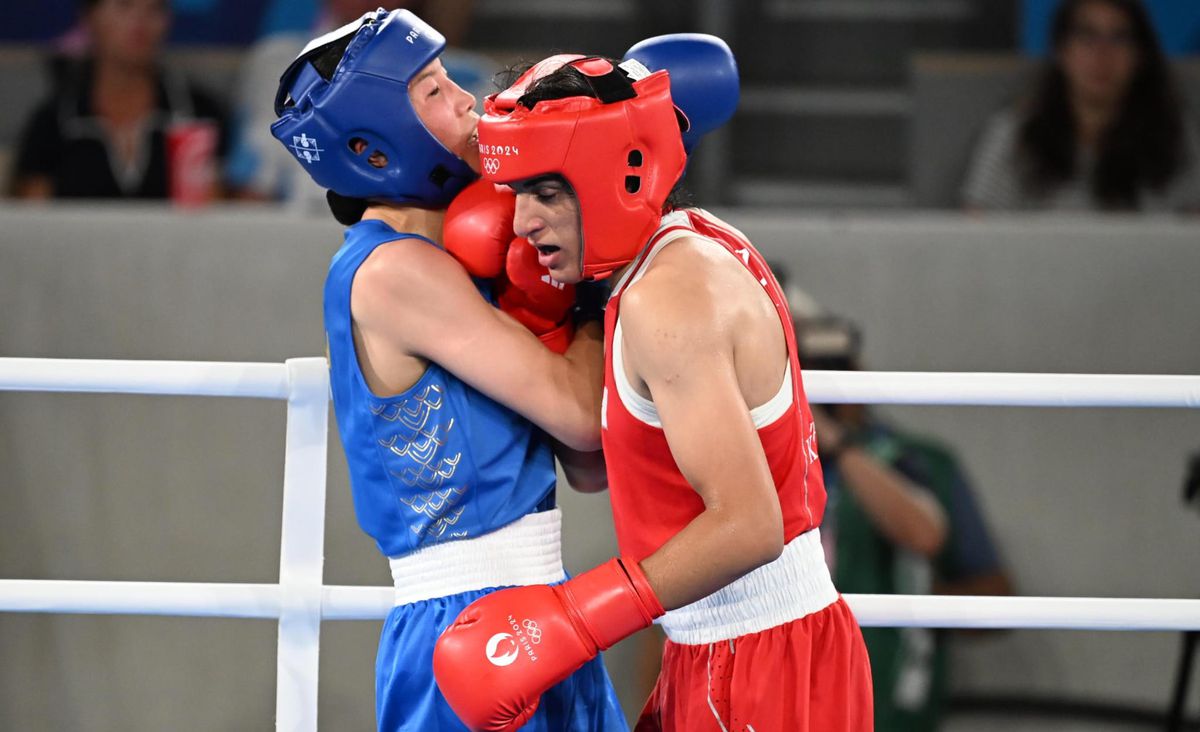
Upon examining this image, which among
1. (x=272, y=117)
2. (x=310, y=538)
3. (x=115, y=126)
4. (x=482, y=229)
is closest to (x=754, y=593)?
(x=482, y=229)

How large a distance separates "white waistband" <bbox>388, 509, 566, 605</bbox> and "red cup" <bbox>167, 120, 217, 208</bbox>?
2.62 meters

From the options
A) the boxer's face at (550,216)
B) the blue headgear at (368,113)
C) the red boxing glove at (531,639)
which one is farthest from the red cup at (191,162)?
the red boxing glove at (531,639)

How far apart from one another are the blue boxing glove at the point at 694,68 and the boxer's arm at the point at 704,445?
1.31 ft

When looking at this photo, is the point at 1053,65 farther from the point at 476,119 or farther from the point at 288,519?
the point at 288,519

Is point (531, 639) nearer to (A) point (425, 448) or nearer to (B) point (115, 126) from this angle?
(A) point (425, 448)

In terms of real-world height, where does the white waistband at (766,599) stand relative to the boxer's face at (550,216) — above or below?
below

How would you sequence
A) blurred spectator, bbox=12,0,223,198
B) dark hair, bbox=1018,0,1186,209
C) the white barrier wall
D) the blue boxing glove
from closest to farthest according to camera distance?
the blue boxing glove → the white barrier wall → dark hair, bbox=1018,0,1186,209 → blurred spectator, bbox=12,0,223,198

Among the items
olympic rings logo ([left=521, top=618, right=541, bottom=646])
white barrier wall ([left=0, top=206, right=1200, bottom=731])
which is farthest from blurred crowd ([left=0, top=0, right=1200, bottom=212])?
olympic rings logo ([left=521, top=618, right=541, bottom=646])

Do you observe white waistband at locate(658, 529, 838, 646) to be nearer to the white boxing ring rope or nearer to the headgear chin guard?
the white boxing ring rope

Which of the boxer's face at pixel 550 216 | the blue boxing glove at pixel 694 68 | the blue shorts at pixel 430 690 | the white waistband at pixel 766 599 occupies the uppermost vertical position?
the blue boxing glove at pixel 694 68

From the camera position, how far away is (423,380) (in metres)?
1.56

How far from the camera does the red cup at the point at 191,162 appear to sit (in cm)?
392

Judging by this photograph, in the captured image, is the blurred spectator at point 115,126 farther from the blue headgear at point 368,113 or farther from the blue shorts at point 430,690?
the blue shorts at point 430,690

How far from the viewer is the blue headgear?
5.08 ft
